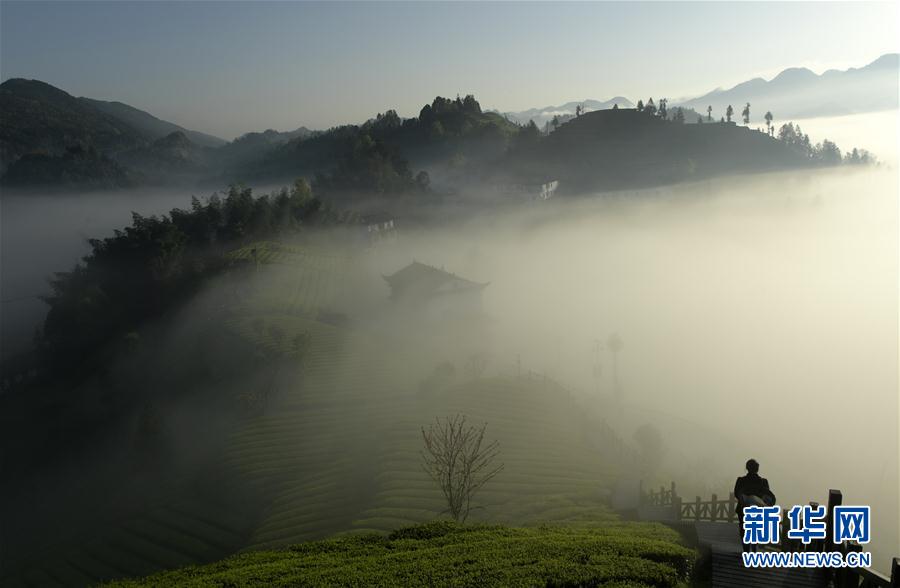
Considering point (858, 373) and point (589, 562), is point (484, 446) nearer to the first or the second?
point (589, 562)

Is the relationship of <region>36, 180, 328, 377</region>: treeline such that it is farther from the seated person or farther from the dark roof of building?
the seated person

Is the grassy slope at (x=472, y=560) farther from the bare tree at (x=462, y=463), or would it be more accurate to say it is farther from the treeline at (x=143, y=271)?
the treeline at (x=143, y=271)

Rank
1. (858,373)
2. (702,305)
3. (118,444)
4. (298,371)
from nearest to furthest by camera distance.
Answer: (298,371) < (118,444) < (858,373) < (702,305)

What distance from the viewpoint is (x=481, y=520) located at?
30375 millimetres

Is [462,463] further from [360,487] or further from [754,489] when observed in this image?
[754,489]

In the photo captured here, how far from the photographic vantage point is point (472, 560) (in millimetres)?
17188

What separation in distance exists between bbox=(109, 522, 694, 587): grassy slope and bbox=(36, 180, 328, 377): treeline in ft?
258

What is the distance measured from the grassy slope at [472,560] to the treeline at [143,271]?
78558mm

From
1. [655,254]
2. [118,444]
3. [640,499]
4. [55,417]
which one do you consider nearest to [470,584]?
[640,499]

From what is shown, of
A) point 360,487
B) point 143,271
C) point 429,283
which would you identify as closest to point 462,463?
point 360,487

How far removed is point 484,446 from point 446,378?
15164 mm

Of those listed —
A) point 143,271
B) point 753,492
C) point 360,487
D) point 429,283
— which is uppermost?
point 143,271

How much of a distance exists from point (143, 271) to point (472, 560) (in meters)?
107

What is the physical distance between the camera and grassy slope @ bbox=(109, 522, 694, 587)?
1522 centimetres
